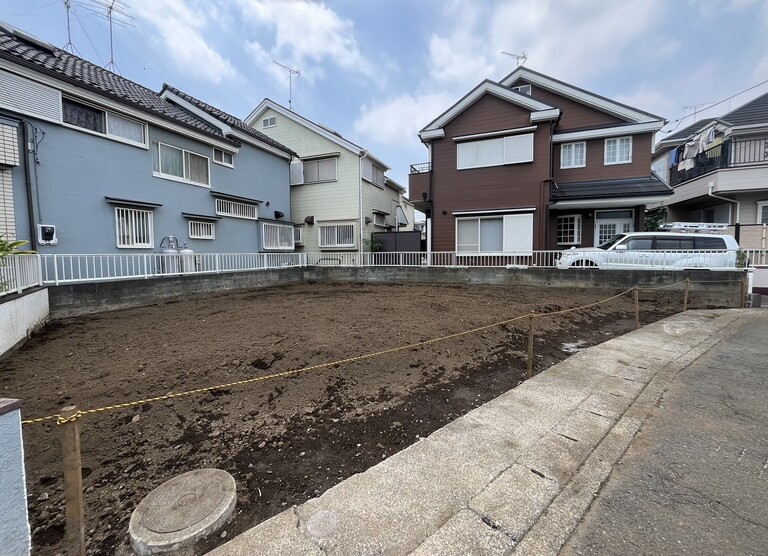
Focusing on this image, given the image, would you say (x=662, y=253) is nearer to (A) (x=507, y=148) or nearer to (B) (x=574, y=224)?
(B) (x=574, y=224)

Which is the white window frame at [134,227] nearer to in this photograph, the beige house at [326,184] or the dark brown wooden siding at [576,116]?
the beige house at [326,184]

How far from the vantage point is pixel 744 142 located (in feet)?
45.0

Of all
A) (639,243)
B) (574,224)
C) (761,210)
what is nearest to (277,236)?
(574,224)

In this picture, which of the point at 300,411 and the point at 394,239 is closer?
the point at 300,411

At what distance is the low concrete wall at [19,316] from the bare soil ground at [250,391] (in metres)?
0.20

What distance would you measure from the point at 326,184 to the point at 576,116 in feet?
37.5

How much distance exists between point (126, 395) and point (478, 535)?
11.8 feet

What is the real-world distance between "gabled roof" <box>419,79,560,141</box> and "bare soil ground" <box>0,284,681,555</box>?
8.79m

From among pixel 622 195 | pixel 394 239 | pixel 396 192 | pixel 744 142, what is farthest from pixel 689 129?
pixel 394 239

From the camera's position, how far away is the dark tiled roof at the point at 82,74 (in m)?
7.84

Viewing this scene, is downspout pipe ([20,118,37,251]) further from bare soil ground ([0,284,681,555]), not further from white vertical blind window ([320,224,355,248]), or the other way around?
white vertical blind window ([320,224,355,248])

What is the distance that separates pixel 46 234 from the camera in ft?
26.0

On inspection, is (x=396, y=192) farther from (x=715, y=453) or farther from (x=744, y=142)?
(x=715, y=453)

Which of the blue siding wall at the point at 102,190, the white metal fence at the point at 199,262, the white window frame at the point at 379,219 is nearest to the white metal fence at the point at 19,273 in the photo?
the white metal fence at the point at 199,262
